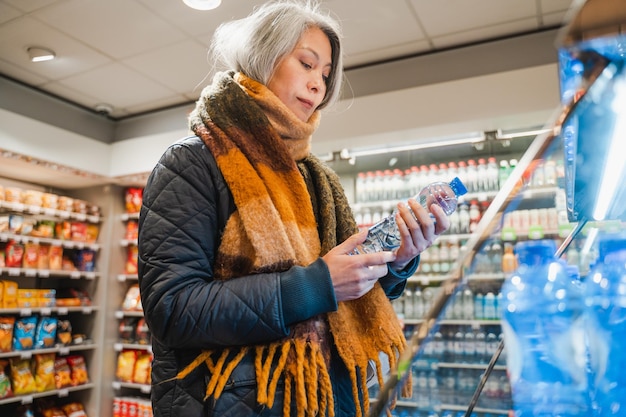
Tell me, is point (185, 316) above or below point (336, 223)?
below

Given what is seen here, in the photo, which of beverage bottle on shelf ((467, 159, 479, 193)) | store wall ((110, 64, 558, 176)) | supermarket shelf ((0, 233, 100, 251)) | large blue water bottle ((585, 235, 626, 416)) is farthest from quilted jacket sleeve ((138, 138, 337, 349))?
supermarket shelf ((0, 233, 100, 251))

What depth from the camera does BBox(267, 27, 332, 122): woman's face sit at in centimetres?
118

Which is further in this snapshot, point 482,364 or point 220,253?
point 220,253

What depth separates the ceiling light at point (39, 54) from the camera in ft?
12.5

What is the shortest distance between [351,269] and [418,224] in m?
0.19

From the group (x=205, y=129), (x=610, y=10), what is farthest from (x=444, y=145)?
(x=610, y=10)

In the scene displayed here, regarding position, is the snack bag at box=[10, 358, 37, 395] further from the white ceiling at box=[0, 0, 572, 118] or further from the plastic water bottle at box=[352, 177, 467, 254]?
the plastic water bottle at box=[352, 177, 467, 254]

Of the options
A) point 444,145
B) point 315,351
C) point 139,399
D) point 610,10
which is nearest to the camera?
point 610,10

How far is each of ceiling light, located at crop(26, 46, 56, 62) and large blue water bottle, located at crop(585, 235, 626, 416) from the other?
415cm

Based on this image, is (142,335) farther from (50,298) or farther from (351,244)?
(351,244)

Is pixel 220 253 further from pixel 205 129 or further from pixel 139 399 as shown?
pixel 139 399

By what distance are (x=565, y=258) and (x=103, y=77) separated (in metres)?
4.30

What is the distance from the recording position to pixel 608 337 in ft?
2.25

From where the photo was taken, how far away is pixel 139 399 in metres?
4.95
